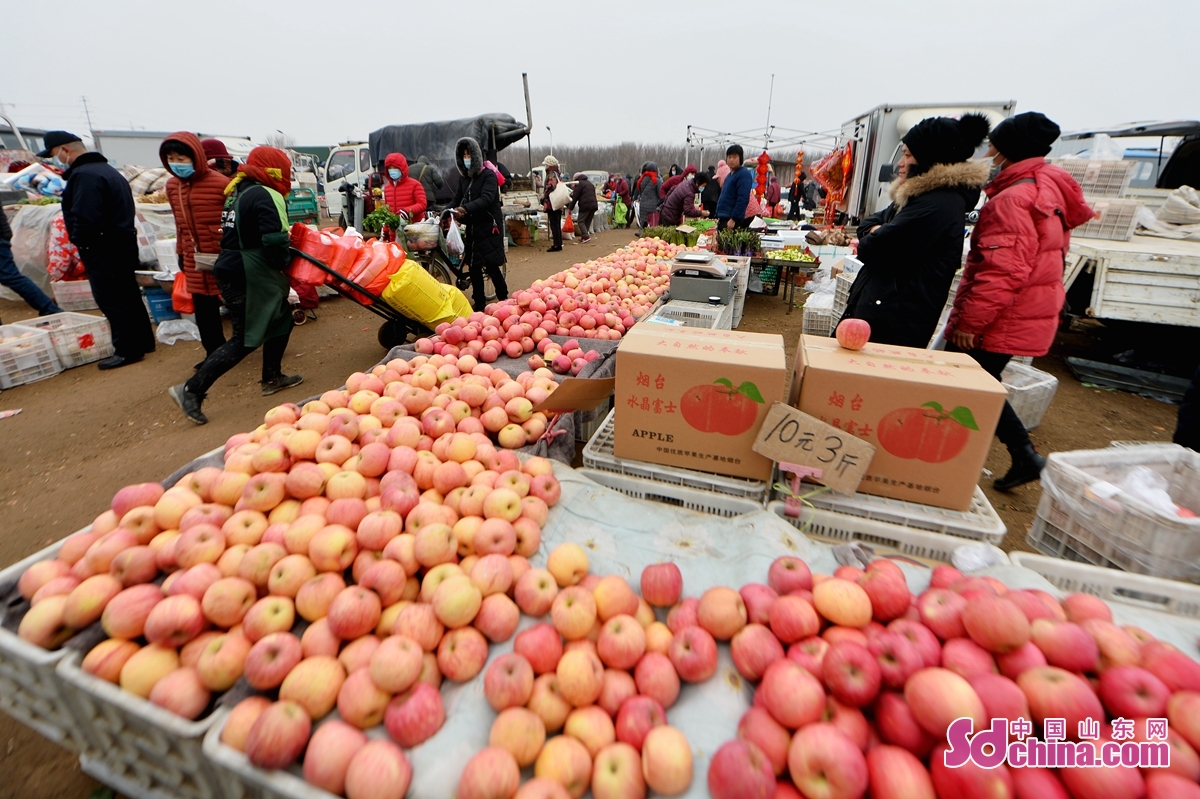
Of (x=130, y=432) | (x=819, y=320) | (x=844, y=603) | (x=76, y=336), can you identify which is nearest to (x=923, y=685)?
(x=844, y=603)

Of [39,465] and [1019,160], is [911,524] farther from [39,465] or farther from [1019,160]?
[39,465]

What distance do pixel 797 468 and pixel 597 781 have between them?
1.30 metres

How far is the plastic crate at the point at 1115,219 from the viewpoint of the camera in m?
6.01

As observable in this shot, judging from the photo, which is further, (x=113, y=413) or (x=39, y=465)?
(x=113, y=413)

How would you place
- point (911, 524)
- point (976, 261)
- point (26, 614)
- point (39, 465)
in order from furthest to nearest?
1. point (39, 465)
2. point (976, 261)
3. point (911, 524)
4. point (26, 614)

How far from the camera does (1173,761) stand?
3.73 feet

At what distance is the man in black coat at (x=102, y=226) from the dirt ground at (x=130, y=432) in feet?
2.39

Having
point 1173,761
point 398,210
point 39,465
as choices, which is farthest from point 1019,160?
point 398,210

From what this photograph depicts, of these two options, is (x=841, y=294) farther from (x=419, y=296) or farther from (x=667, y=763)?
(x=667, y=763)

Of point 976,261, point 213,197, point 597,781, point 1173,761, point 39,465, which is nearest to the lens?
point 1173,761

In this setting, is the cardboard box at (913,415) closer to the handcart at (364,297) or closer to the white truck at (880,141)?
the handcart at (364,297)

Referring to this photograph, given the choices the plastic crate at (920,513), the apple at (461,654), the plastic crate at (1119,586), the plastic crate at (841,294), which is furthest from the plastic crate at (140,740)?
the plastic crate at (841,294)

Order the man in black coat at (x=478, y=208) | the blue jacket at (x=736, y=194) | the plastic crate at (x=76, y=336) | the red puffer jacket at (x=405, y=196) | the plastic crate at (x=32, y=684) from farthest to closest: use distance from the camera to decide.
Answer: the blue jacket at (x=736, y=194)
the red puffer jacket at (x=405, y=196)
the man in black coat at (x=478, y=208)
the plastic crate at (x=76, y=336)
the plastic crate at (x=32, y=684)

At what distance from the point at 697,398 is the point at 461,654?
1320 mm
